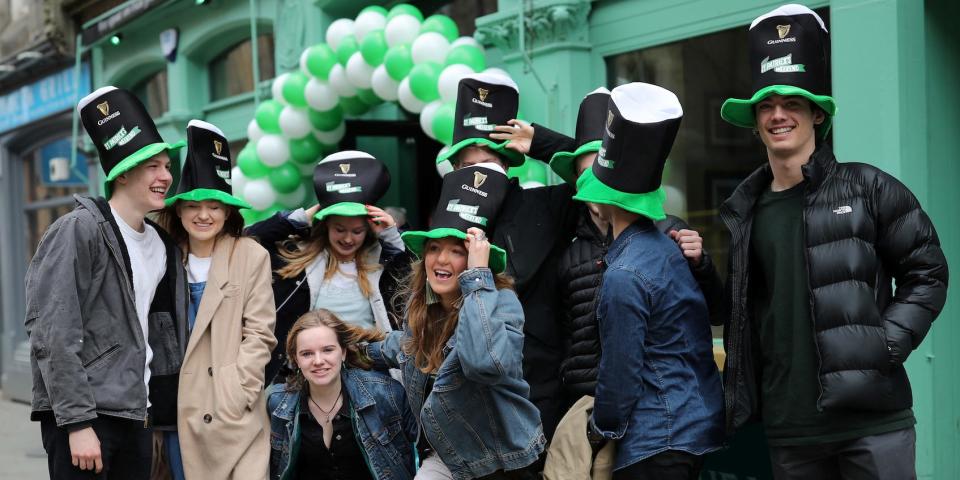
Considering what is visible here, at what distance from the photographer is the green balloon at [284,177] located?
789 cm

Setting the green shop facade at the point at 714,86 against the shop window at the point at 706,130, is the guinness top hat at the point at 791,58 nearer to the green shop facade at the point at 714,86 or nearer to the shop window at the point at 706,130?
the green shop facade at the point at 714,86

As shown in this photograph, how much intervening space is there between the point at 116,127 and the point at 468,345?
6.24ft

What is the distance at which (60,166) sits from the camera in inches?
555

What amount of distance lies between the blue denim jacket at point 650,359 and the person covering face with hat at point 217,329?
62.2 inches

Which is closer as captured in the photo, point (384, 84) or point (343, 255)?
point (343, 255)

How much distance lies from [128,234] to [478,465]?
69.2 inches

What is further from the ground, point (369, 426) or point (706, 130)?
point (706, 130)

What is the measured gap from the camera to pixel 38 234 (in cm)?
1516

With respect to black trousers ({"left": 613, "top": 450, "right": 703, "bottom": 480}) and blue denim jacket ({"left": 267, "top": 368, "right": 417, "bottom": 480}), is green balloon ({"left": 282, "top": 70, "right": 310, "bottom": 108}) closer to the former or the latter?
blue denim jacket ({"left": 267, "top": 368, "right": 417, "bottom": 480})

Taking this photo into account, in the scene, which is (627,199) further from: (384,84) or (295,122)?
(295,122)

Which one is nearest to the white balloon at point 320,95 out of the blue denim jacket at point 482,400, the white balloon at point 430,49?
the white balloon at point 430,49

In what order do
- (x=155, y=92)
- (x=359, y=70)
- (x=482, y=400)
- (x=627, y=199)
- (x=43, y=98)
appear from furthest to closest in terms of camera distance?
1. (x=43, y=98)
2. (x=155, y=92)
3. (x=359, y=70)
4. (x=482, y=400)
5. (x=627, y=199)

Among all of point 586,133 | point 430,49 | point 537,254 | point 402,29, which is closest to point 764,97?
point 586,133

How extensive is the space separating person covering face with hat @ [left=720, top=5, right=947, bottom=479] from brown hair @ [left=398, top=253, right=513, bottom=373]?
895 millimetres
